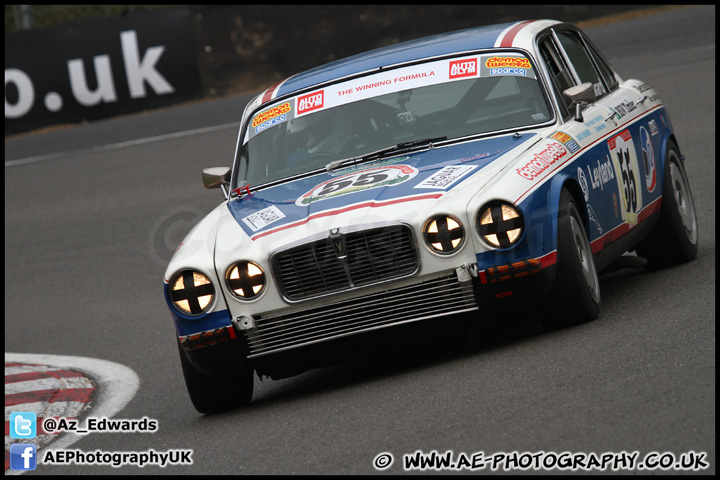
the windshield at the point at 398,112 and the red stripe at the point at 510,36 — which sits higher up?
the red stripe at the point at 510,36

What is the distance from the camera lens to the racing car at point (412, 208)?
5.34 metres

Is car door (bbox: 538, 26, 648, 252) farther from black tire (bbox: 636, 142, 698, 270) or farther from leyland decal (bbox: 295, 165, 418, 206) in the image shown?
leyland decal (bbox: 295, 165, 418, 206)

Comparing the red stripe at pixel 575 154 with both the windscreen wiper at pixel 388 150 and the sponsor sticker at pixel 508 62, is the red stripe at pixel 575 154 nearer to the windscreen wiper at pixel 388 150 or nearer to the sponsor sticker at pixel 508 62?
the sponsor sticker at pixel 508 62

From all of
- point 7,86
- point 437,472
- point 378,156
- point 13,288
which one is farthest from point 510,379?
point 7,86

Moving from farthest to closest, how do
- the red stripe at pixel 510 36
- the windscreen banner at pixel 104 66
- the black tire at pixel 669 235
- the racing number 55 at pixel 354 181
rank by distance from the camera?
the windscreen banner at pixel 104 66, the black tire at pixel 669 235, the red stripe at pixel 510 36, the racing number 55 at pixel 354 181

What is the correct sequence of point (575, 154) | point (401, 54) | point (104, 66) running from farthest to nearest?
point (104, 66), point (401, 54), point (575, 154)

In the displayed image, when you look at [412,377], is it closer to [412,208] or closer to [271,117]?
[412,208]

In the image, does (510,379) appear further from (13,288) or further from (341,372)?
(13,288)

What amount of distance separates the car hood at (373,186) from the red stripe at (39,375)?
7.17ft

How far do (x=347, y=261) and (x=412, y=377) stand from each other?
652mm

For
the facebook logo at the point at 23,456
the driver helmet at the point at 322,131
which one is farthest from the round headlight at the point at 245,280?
the driver helmet at the point at 322,131

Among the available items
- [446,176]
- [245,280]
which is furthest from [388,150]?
[245,280]

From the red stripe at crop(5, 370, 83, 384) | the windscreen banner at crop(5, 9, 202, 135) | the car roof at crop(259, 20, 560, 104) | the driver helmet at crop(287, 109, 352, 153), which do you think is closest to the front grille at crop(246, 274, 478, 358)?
the driver helmet at crop(287, 109, 352, 153)

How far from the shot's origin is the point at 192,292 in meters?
5.54
